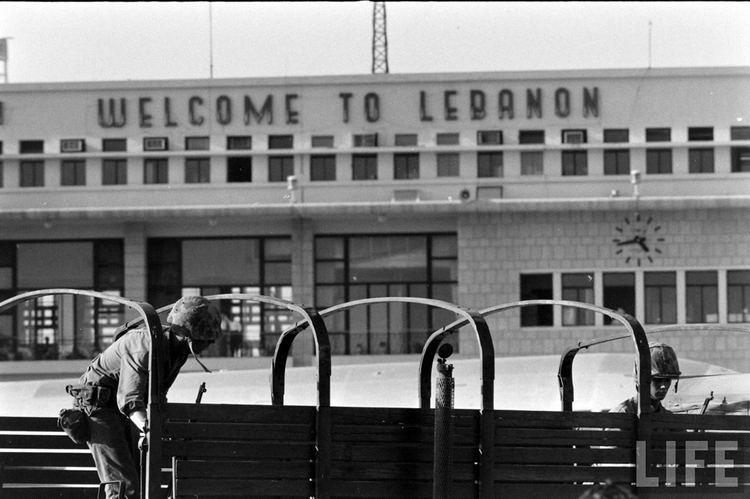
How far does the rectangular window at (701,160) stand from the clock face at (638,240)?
3.17 m

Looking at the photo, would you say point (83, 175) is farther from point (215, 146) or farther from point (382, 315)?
point (382, 315)

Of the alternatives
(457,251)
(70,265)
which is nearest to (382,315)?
(457,251)

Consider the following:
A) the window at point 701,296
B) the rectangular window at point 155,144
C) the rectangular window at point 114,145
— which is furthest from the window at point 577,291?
the rectangular window at point 114,145

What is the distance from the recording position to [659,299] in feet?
132

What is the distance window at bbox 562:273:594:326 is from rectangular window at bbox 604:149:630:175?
4.53 metres

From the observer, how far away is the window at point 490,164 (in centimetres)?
4247

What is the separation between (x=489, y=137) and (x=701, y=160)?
24.6ft

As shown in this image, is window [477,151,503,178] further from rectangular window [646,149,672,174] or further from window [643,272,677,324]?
window [643,272,677,324]

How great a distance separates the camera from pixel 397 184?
4228 centimetres

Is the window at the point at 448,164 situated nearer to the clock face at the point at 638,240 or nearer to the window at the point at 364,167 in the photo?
the window at the point at 364,167

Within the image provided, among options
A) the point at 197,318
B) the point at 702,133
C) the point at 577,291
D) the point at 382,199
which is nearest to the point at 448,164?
the point at 382,199

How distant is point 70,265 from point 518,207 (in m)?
16.5

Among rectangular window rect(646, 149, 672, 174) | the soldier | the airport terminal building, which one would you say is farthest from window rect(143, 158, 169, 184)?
the soldier

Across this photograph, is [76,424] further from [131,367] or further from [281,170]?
[281,170]
